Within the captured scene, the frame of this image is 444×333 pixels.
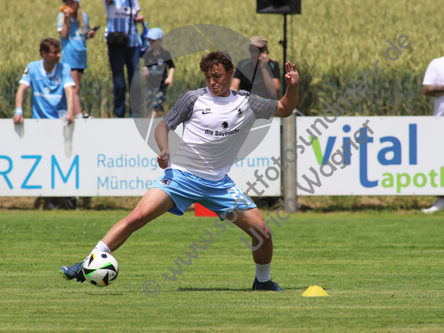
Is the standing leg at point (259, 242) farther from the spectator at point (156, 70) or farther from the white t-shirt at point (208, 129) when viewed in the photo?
the spectator at point (156, 70)

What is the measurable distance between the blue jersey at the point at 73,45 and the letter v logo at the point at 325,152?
5.06 meters

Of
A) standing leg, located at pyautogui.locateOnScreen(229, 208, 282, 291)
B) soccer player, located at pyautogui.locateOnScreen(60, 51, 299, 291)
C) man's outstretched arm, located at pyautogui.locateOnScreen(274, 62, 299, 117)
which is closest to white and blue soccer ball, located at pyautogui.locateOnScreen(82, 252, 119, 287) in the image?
soccer player, located at pyautogui.locateOnScreen(60, 51, 299, 291)

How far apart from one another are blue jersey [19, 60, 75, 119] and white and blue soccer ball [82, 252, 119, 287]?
281 inches

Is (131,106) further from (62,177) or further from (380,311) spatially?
(380,311)

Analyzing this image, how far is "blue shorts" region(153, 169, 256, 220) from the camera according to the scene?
6238 mm

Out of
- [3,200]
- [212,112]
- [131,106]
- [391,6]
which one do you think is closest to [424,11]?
[391,6]

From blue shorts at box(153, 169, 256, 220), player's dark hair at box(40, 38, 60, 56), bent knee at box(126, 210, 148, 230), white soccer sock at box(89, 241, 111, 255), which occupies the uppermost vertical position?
player's dark hair at box(40, 38, 60, 56)

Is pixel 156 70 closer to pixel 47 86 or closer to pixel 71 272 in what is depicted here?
pixel 47 86

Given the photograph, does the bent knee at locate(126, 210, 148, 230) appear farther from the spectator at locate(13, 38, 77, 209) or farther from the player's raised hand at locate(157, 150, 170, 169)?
the spectator at locate(13, 38, 77, 209)

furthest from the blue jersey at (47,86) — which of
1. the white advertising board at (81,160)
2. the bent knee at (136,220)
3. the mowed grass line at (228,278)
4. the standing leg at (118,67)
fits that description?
the bent knee at (136,220)

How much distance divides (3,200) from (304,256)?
25.6 ft

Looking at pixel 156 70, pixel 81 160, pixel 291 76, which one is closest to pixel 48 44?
pixel 81 160

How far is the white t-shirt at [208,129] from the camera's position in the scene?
20.5ft

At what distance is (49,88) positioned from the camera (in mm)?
12766
